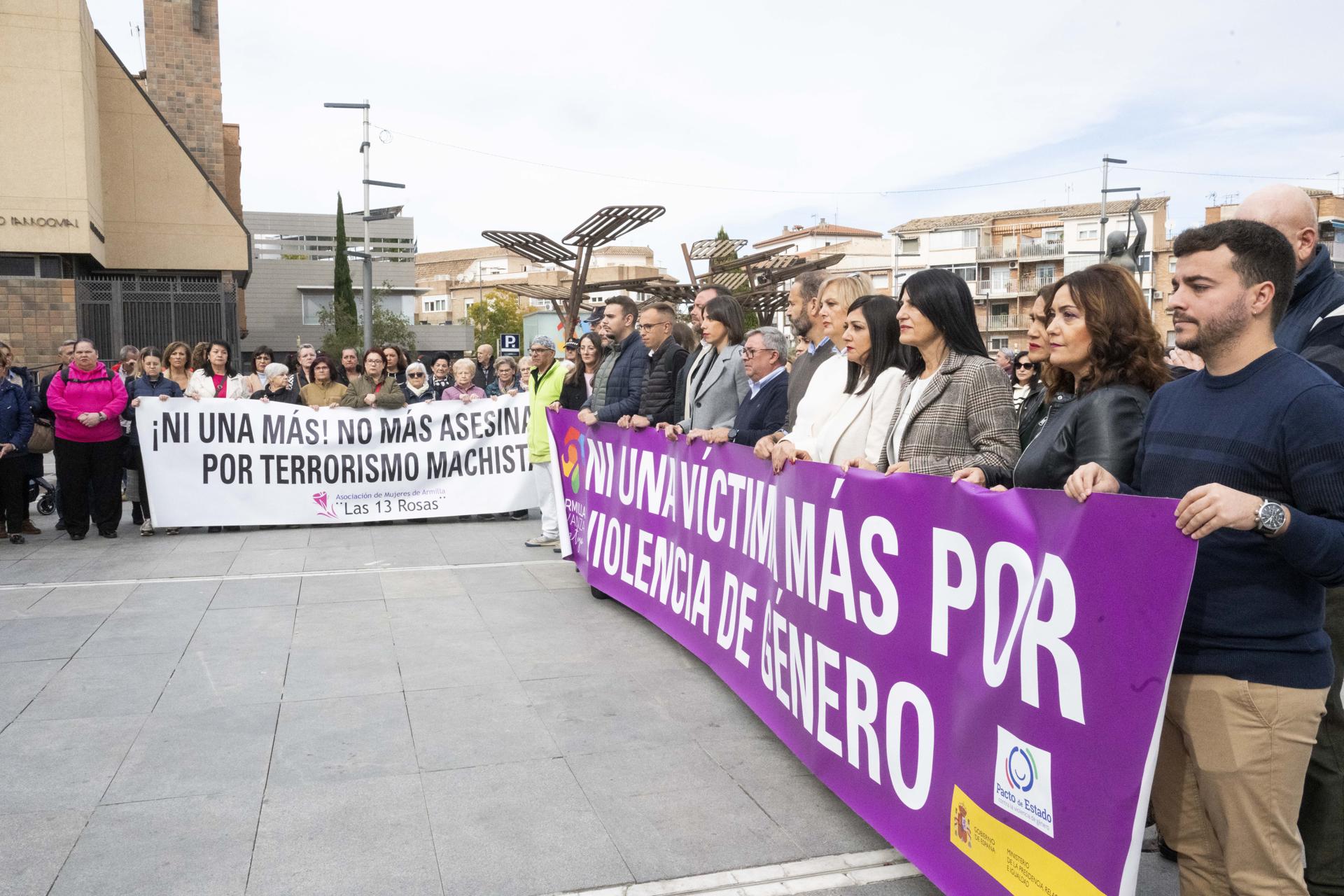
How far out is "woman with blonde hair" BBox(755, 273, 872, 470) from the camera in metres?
4.59

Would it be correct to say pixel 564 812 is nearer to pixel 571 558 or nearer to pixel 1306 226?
pixel 1306 226

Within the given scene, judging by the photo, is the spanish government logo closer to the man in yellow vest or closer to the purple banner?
the purple banner

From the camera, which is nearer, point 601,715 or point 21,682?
point 601,715

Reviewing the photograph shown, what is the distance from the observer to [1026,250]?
289ft

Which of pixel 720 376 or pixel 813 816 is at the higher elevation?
pixel 720 376

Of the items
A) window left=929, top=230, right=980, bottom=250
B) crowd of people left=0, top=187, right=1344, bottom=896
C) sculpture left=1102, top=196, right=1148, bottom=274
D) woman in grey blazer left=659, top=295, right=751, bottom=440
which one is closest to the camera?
crowd of people left=0, top=187, right=1344, bottom=896

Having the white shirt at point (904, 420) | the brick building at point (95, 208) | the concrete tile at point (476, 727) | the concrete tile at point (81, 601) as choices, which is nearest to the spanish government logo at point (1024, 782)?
the white shirt at point (904, 420)

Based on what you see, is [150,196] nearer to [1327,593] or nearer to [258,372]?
[258,372]

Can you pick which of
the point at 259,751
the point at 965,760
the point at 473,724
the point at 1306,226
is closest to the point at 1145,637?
the point at 965,760

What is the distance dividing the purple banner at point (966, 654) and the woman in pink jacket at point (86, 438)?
7493 mm

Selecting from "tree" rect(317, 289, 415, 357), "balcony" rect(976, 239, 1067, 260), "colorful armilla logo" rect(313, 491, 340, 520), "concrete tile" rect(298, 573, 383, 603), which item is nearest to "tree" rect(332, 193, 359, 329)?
"tree" rect(317, 289, 415, 357)

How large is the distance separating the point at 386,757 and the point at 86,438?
727 centimetres

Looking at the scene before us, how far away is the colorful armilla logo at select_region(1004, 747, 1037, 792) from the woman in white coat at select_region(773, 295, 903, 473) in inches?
65.9

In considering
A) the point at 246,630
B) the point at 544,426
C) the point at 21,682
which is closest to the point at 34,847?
the point at 21,682
